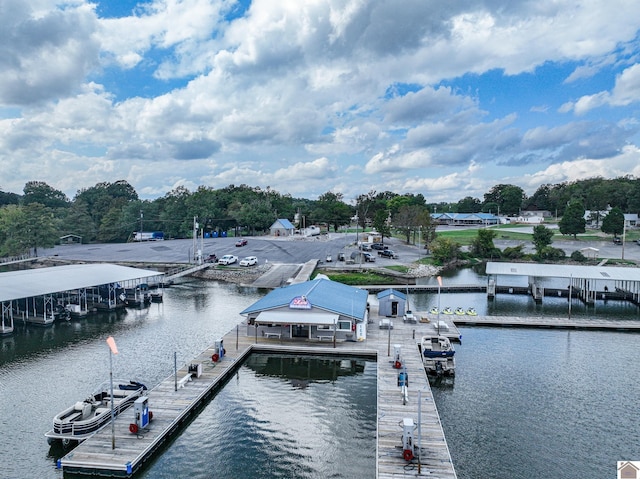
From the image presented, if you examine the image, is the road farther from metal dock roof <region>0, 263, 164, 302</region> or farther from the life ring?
the life ring

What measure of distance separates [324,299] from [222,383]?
9.72m

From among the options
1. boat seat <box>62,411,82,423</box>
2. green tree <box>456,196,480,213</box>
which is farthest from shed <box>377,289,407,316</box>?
green tree <box>456,196,480,213</box>

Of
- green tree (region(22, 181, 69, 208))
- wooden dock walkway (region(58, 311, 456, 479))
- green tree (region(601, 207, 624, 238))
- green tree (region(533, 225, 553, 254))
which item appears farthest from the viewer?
green tree (region(22, 181, 69, 208))

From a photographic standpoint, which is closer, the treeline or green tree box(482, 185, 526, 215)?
the treeline

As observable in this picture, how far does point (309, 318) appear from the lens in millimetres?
29328

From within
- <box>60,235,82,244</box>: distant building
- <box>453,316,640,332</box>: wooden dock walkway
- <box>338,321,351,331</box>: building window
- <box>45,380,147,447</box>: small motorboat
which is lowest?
<box>453,316,640,332</box>: wooden dock walkway

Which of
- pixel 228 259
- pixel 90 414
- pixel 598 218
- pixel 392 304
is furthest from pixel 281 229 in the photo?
pixel 598 218

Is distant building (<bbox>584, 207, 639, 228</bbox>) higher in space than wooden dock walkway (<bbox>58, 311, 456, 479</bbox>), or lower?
higher

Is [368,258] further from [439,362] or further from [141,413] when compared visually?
[141,413]

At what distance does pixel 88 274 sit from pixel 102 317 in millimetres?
5278

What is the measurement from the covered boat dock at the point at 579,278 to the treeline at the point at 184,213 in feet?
104

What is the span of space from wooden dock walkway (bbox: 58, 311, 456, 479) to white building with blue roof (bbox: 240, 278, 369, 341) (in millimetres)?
766

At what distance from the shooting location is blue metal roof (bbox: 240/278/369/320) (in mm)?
30156

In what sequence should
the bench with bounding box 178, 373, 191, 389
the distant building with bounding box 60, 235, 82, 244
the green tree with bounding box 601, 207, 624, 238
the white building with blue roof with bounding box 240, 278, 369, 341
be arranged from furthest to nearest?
the distant building with bounding box 60, 235, 82, 244, the green tree with bounding box 601, 207, 624, 238, the white building with blue roof with bounding box 240, 278, 369, 341, the bench with bounding box 178, 373, 191, 389
